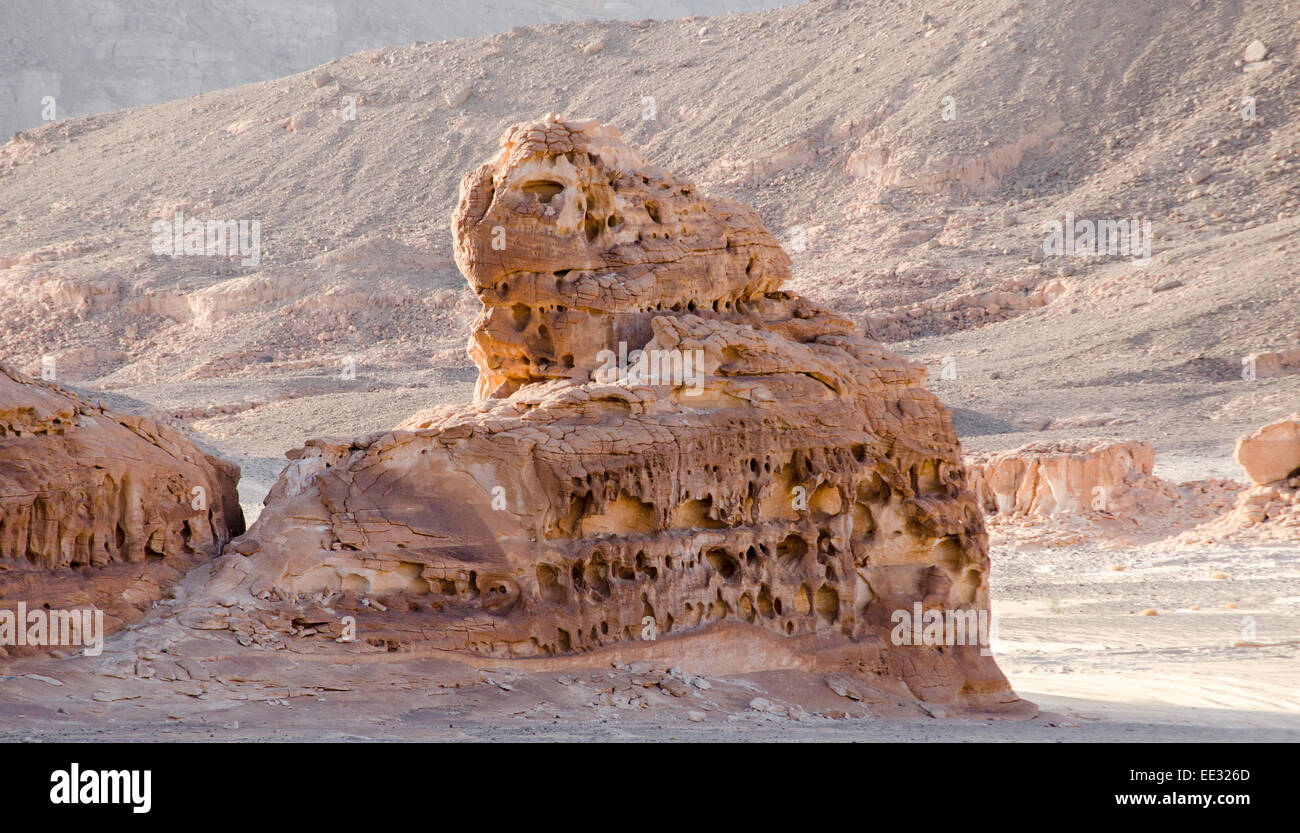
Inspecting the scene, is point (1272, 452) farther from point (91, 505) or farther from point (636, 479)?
point (91, 505)

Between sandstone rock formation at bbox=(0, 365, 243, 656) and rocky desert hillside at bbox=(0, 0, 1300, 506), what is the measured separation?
27025 millimetres

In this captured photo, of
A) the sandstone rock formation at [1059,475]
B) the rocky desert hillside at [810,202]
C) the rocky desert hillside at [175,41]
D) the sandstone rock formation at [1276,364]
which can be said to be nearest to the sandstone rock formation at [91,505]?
the sandstone rock formation at [1059,475]

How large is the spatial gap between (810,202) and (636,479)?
5600cm

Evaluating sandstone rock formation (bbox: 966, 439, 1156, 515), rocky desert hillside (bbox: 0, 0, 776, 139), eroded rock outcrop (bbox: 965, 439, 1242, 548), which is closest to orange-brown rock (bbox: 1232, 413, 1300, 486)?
eroded rock outcrop (bbox: 965, 439, 1242, 548)

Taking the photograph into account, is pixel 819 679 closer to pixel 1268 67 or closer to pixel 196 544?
pixel 196 544

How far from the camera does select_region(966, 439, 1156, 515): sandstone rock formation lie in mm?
31844

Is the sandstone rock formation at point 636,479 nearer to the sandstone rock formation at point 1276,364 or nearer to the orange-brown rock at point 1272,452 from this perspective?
the orange-brown rock at point 1272,452

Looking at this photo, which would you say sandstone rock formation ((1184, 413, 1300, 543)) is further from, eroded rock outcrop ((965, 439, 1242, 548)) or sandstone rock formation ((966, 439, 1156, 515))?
sandstone rock formation ((966, 439, 1156, 515))

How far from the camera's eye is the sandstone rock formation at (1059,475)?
31.8m

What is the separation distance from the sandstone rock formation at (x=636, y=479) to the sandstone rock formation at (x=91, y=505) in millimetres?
518

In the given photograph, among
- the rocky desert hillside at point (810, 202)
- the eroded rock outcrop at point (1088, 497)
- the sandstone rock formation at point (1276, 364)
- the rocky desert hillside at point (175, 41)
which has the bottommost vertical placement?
the eroded rock outcrop at point (1088, 497)

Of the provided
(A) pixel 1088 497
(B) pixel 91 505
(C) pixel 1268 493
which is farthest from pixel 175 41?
(B) pixel 91 505

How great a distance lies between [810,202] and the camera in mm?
66500

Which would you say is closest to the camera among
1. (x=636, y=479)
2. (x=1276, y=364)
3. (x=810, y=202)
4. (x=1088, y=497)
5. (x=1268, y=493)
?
(x=636, y=479)
